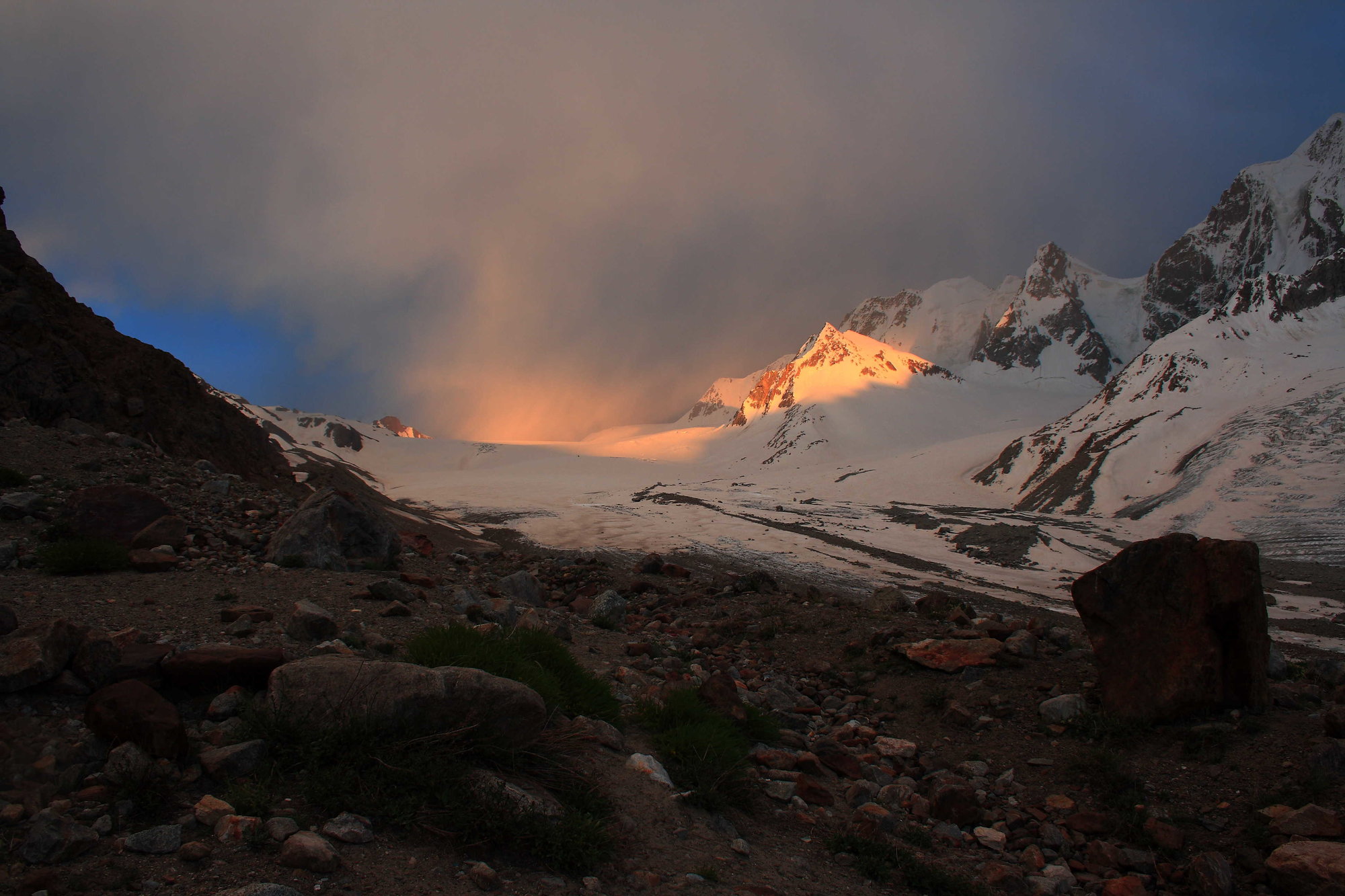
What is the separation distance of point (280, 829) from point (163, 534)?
24.6ft

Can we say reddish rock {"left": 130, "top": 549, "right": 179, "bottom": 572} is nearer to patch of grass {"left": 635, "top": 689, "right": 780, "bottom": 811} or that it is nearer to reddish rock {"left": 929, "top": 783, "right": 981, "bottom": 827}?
patch of grass {"left": 635, "top": 689, "right": 780, "bottom": 811}

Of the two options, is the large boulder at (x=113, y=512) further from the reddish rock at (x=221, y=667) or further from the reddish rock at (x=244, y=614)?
the reddish rock at (x=221, y=667)

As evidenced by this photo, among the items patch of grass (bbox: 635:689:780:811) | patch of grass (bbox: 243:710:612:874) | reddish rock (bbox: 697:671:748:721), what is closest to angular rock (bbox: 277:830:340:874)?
patch of grass (bbox: 243:710:612:874)

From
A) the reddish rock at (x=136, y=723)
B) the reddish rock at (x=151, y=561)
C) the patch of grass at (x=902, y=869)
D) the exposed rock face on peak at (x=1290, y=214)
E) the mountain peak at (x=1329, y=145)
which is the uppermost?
the mountain peak at (x=1329, y=145)

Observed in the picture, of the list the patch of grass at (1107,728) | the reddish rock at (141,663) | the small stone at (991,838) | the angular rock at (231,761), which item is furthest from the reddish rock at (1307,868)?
the reddish rock at (141,663)

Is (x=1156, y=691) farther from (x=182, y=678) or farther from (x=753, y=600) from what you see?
(x=182, y=678)

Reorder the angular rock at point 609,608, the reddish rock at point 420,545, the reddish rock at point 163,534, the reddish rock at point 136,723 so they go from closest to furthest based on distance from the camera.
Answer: the reddish rock at point 136,723, the reddish rock at point 163,534, the angular rock at point 609,608, the reddish rock at point 420,545

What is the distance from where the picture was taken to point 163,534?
9.20 metres

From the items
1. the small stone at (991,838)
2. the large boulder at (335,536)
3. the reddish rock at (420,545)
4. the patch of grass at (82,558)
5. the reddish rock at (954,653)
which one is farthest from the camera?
the reddish rock at (420,545)

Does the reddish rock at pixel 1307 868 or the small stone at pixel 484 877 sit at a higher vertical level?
the small stone at pixel 484 877

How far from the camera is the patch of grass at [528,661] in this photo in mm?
5863

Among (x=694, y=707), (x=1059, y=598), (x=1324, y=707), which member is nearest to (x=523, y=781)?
(x=694, y=707)

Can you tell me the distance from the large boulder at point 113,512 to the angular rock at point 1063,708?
11739 millimetres

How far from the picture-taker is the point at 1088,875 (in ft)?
18.0
